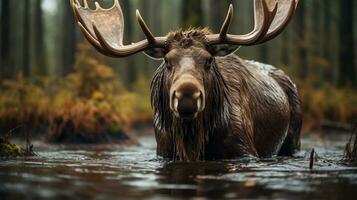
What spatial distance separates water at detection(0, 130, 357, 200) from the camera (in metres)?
4.63

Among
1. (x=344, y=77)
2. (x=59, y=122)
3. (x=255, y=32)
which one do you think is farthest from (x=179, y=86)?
(x=344, y=77)

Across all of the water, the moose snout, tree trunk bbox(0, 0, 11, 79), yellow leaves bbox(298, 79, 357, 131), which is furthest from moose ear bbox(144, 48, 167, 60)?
tree trunk bbox(0, 0, 11, 79)

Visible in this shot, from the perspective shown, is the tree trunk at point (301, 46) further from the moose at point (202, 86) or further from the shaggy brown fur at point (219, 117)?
the moose at point (202, 86)

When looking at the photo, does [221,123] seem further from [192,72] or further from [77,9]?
[77,9]

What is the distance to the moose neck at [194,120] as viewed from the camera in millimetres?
7629

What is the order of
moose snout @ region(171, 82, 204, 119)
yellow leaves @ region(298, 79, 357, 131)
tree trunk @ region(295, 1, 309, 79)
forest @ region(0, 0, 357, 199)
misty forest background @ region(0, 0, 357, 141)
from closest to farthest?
1. forest @ region(0, 0, 357, 199)
2. moose snout @ region(171, 82, 204, 119)
3. misty forest background @ region(0, 0, 357, 141)
4. yellow leaves @ region(298, 79, 357, 131)
5. tree trunk @ region(295, 1, 309, 79)

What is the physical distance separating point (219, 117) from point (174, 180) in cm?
247

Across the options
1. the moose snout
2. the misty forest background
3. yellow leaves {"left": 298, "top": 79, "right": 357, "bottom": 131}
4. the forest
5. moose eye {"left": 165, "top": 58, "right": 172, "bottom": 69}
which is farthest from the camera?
yellow leaves {"left": 298, "top": 79, "right": 357, "bottom": 131}

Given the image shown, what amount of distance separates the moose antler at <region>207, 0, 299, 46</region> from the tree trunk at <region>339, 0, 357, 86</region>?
1463cm

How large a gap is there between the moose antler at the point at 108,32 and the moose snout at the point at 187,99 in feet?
4.01

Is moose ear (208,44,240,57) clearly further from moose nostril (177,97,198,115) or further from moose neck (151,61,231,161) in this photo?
moose nostril (177,97,198,115)

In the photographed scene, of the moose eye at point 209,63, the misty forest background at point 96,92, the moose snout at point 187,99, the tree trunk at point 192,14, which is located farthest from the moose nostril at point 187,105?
the tree trunk at point 192,14

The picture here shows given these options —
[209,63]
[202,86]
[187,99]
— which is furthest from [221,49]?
[187,99]

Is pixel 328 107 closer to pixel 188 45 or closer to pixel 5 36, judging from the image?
pixel 5 36
